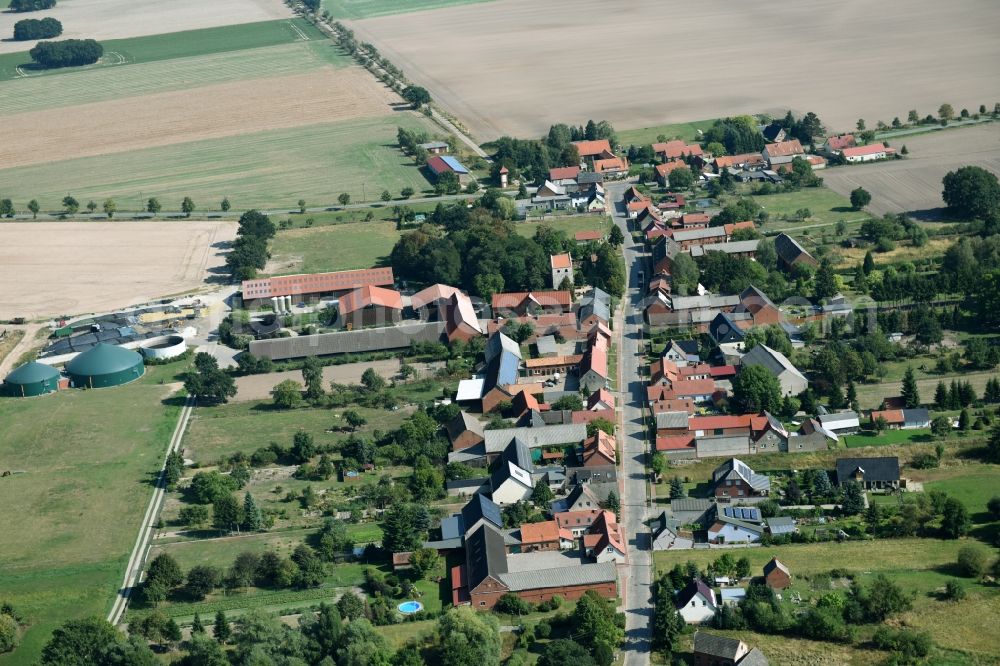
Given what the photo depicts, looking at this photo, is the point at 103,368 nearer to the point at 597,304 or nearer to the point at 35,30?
the point at 597,304

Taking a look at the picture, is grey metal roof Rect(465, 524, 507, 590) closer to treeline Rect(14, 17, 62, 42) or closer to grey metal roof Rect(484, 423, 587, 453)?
grey metal roof Rect(484, 423, 587, 453)

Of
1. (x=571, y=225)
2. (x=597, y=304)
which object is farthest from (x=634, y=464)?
(x=571, y=225)

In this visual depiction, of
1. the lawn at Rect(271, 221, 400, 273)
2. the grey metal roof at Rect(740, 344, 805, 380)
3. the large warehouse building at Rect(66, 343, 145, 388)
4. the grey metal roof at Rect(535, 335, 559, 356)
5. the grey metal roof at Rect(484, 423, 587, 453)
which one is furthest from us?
the lawn at Rect(271, 221, 400, 273)

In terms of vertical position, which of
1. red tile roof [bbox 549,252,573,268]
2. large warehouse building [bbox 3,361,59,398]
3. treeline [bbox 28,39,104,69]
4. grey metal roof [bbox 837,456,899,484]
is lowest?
grey metal roof [bbox 837,456,899,484]

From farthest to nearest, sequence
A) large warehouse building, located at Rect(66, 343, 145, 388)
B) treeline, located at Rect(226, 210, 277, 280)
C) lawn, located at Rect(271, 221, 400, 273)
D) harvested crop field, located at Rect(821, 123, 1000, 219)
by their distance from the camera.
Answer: harvested crop field, located at Rect(821, 123, 1000, 219) < lawn, located at Rect(271, 221, 400, 273) < treeline, located at Rect(226, 210, 277, 280) < large warehouse building, located at Rect(66, 343, 145, 388)

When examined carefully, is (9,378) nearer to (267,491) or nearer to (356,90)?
(267,491)

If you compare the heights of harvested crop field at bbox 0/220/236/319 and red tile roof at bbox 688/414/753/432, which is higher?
harvested crop field at bbox 0/220/236/319

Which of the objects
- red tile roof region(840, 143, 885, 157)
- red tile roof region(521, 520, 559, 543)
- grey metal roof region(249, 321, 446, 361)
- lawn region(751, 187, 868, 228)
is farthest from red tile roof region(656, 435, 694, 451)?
red tile roof region(840, 143, 885, 157)
